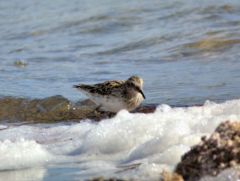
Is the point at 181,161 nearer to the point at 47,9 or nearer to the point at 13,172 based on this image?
the point at 13,172

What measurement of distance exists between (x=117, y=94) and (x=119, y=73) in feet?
8.65

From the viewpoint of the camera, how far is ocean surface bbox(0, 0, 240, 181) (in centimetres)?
569

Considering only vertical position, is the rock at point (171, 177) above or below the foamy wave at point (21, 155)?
above

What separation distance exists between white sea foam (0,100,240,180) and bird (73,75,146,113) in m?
1.48

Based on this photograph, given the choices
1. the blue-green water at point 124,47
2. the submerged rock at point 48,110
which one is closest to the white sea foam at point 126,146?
the submerged rock at point 48,110

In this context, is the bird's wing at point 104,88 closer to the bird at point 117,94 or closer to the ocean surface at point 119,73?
the bird at point 117,94

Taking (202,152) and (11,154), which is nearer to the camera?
(202,152)

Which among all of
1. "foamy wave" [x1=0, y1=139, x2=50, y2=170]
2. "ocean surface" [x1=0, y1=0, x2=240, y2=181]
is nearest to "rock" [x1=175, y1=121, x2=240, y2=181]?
"ocean surface" [x1=0, y1=0, x2=240, y2=181]

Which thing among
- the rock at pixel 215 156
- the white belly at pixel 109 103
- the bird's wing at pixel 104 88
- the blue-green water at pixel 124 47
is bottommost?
the blue-green water at pixel 124 47

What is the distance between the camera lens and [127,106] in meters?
8.24

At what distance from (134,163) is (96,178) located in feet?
1.69

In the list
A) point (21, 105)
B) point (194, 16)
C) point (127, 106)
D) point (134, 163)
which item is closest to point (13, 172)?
point (134, 163)

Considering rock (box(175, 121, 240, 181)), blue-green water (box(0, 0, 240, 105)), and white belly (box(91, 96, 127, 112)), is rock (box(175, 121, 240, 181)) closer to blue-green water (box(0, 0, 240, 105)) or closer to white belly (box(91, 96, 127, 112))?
white belly (box(91, 96, 127, 112))

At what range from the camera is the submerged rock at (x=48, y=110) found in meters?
8.62
